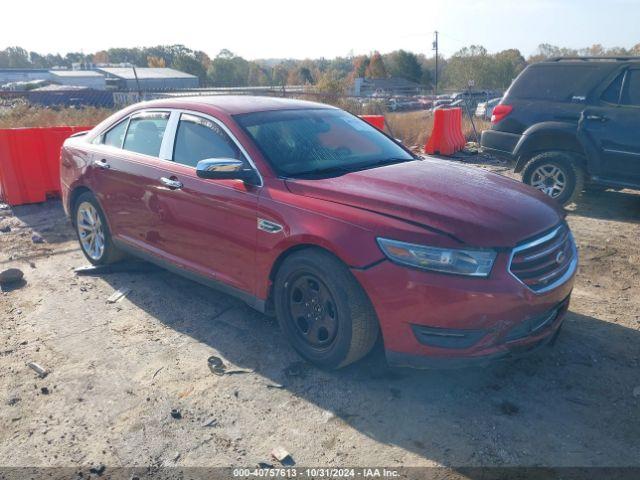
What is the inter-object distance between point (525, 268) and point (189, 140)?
Answer: 9.14 ft

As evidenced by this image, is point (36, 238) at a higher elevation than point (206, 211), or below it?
below

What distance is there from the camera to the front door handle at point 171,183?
4.24m

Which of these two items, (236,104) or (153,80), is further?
(153,80)

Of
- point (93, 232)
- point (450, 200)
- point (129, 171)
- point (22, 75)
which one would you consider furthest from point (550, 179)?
point (22, 75)

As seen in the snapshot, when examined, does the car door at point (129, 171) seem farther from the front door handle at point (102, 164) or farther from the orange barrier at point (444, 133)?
the orange barrier at point (444, 133)

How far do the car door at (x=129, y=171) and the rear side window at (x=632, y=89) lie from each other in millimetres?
5741

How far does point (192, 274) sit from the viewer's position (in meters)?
4.36

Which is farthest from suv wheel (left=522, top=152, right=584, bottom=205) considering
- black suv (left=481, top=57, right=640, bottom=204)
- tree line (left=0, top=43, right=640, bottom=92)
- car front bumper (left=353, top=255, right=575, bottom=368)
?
tree line (left=0, top=43, right=640, bottom=92)

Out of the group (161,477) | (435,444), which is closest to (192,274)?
Answer: (161,477)

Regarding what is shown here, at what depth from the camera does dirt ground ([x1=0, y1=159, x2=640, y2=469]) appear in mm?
2863

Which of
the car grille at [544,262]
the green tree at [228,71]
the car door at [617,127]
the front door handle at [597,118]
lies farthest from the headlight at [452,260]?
the green tree at [228,71]

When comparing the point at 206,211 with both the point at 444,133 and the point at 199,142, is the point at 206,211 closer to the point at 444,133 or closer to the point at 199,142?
the point at 199,142

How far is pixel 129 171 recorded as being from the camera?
15.6 feet

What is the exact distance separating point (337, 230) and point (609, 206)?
20.0 feet
